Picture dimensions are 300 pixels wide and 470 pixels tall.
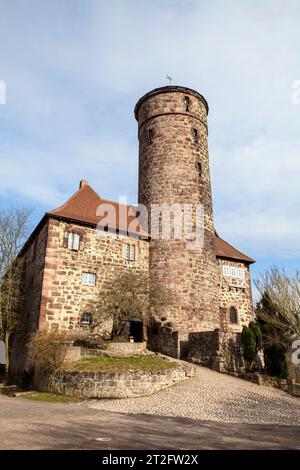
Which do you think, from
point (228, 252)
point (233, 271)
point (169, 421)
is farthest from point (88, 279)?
point (169, 421)

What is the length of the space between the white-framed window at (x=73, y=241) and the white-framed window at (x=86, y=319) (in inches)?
131

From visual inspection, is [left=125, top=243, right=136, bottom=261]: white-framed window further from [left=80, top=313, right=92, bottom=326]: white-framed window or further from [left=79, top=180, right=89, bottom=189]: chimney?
→ [left=79, top=180, right=89, bottom=189]: chimney

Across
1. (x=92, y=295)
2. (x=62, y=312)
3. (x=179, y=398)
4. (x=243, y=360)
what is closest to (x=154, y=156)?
(x=92, y=295)

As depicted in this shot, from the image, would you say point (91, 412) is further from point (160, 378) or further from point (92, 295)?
point (92, 295)

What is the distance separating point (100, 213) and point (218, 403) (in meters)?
12.8

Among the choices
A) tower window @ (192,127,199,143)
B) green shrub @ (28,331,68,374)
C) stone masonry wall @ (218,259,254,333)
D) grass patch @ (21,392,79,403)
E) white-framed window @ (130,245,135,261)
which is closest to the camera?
grass patch @ (21,392,79,403)

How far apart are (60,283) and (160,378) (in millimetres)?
7307

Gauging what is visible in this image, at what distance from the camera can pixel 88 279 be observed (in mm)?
19141

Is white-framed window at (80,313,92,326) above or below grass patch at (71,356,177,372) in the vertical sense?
above

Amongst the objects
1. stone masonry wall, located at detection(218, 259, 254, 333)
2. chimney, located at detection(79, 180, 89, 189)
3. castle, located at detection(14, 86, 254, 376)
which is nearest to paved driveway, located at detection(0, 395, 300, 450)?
castle, located at detection(14, 86, 254, 376)

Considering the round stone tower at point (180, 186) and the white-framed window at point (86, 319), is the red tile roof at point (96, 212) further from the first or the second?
the white-framed window at point (86, 319)

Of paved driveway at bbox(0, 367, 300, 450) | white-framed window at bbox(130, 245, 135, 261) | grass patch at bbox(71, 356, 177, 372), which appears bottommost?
paved driveway at bbox(0, 367, 300, 450)

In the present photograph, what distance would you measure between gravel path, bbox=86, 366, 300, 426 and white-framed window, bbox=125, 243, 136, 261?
27.2 ft

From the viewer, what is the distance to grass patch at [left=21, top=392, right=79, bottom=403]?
12.1 metres
